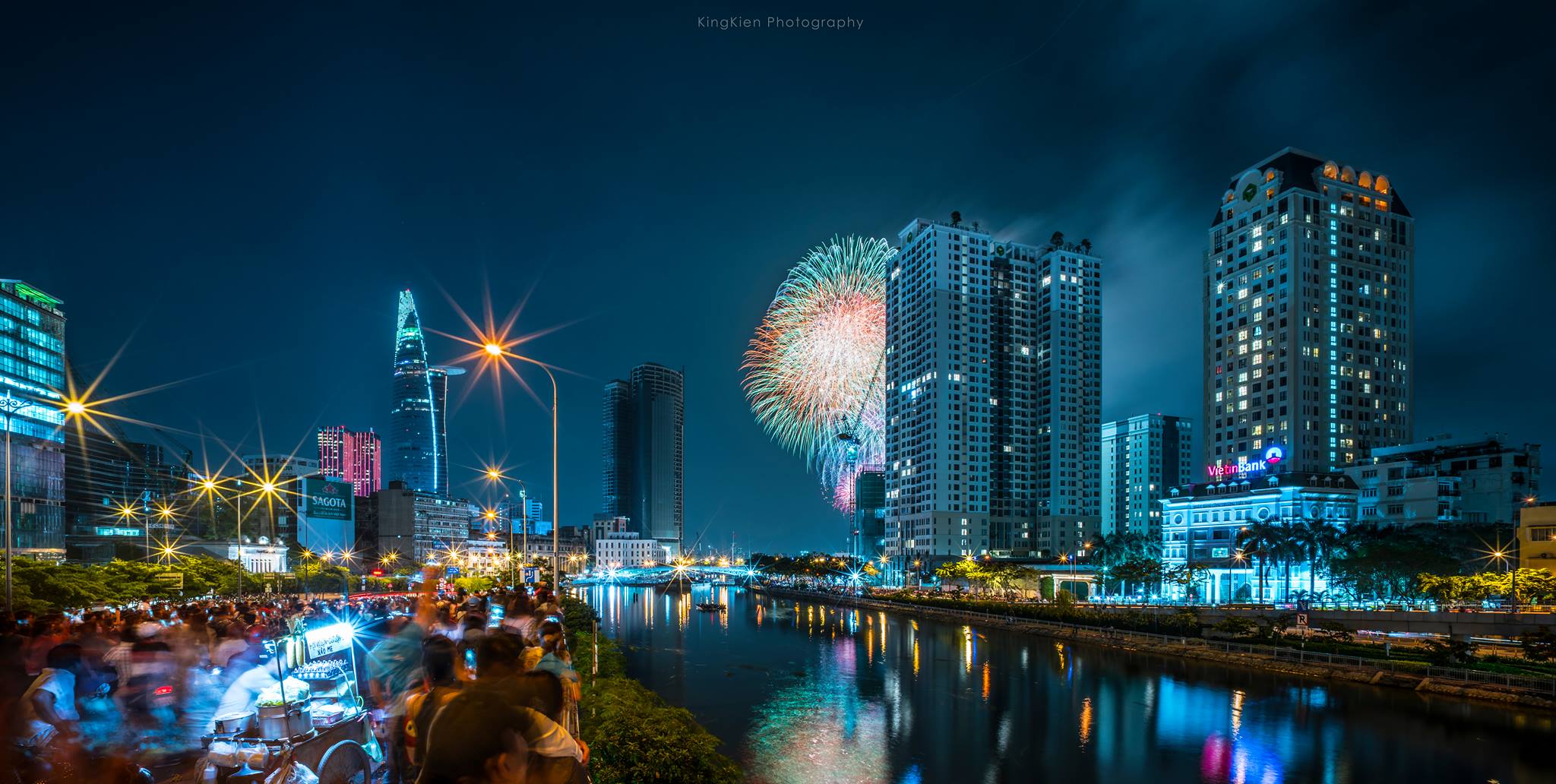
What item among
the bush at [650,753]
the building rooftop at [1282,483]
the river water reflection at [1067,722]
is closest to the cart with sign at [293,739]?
the bush at [650,753]

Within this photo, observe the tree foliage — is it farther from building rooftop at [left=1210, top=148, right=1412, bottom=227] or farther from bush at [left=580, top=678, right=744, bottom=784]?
building rooftop at [left=1210, top=148, right=1412, bottom=227]

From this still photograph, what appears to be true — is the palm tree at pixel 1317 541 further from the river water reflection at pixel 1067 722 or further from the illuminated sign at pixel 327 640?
the illuminated sign at pixel 327 640

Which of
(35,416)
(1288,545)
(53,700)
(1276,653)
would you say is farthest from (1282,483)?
(35,416)

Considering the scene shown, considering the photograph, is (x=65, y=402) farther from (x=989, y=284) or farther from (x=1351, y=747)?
(x=989, y=284)

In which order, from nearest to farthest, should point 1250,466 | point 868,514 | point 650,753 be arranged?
1. point 650,753
2. point 1250,466
3. point 868,514

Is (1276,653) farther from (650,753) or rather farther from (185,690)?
(185,690)
